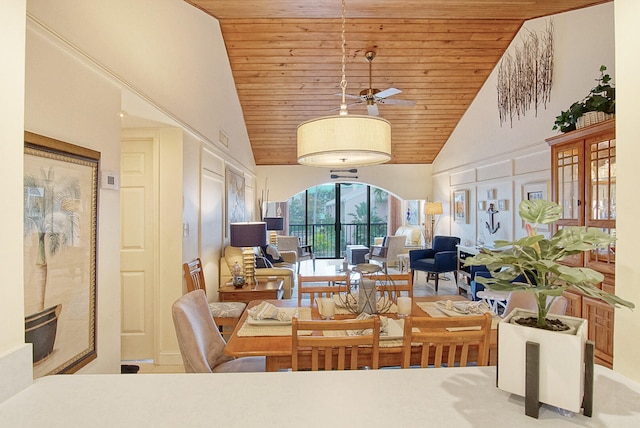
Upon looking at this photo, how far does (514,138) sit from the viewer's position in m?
4.99

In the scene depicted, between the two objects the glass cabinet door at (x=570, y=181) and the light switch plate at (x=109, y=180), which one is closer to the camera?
the light switch plate at (x=109, y=180)

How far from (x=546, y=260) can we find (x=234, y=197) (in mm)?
4967

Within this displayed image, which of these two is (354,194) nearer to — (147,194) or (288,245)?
(288,245)

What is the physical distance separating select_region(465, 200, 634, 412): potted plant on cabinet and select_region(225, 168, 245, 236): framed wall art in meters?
4.35

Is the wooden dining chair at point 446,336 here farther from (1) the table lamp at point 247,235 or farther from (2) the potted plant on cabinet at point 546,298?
(1) the table lamp at point 247,235

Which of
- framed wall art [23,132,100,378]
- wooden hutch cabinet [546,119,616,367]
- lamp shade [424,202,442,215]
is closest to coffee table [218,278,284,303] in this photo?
framed wall art [23,132,100,378]

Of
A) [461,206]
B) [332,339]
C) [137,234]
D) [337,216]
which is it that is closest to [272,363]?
[332,339]

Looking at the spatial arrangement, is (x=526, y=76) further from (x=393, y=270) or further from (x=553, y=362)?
(x=553, y=362)

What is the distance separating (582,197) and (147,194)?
376cm

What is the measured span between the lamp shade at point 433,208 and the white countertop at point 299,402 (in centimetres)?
667

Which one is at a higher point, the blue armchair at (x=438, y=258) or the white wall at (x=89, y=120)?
the white wall at (x=89, y=120)

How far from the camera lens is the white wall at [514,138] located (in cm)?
362

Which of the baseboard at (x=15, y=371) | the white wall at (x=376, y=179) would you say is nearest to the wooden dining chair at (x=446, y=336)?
the baseboard at (x=15, y=371)

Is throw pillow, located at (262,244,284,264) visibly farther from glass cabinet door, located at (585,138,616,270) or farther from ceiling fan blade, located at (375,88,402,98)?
glass cabinet door, located at (585,138,616,270)
